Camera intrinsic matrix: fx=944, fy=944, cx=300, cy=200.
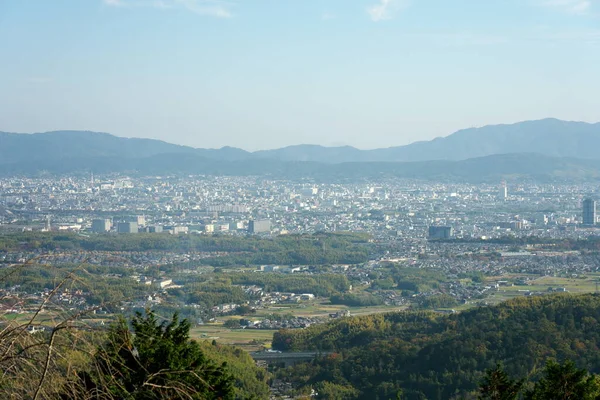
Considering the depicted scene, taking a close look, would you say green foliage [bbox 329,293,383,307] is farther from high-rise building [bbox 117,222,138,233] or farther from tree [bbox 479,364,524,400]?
tree [bbox 479,364,524,400]

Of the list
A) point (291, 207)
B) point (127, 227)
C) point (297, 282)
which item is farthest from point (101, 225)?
point (291, 207)

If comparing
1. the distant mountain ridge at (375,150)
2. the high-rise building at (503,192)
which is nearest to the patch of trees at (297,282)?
the high-rise building at (503,192)

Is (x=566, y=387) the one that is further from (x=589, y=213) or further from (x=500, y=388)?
(x=589, y=213)

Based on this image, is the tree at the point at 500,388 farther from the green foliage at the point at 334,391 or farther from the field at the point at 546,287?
the field at the point at 546,287

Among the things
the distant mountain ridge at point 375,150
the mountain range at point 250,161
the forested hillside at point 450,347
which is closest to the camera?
the forested hillside at point 450,347

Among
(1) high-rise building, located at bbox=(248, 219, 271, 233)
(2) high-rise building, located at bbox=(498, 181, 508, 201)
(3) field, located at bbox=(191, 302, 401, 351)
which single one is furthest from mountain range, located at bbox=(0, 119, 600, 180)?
→ (3) field, located at bbox=(191, 302, 401, 351)

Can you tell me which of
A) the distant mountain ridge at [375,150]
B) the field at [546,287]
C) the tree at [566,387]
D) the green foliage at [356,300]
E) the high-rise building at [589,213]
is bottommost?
the green foliage at [356,300]

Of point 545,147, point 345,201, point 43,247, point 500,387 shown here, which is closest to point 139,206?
point 345,201

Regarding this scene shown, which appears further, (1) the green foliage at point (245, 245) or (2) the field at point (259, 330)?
(1) the green foliage at point (245, 245)
